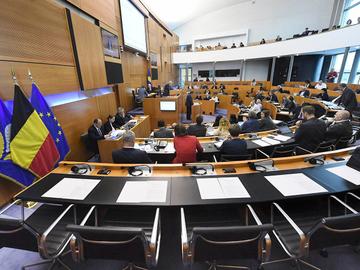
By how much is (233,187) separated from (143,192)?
3.13 feet

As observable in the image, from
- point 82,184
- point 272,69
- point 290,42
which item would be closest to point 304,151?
point 82,184

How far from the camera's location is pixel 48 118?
3.19 m

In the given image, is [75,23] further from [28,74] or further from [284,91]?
[284,91]

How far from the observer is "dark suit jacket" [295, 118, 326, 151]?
300 cm

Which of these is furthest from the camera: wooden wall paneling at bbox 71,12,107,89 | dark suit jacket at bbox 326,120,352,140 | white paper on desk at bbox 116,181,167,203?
wooden wall paneling at bbox 71,12,107,89

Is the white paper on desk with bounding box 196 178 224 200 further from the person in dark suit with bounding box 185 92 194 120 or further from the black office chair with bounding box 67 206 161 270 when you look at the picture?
the person in dark suit with bounding box 185 92 194 120

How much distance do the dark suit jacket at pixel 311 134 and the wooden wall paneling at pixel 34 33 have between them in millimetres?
5162

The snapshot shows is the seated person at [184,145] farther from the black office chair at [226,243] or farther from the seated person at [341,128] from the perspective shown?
the seated person at [341,128]

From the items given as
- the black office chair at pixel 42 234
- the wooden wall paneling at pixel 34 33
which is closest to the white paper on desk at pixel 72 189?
the black office chair at pixel 42 234

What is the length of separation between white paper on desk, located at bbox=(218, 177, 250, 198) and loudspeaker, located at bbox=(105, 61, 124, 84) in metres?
5.25

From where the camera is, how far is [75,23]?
4.15 m

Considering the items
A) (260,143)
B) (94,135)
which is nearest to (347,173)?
(260,143)

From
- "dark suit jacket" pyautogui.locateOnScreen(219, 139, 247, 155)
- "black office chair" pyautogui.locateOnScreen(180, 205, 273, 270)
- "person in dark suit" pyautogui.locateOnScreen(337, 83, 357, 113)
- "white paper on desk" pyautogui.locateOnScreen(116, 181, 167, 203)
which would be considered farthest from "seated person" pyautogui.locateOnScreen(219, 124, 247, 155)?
"person in dark suit" pyautogui.locateOnScreen(337, 83, 357, 113)

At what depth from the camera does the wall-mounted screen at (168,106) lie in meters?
7.04
